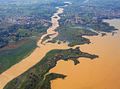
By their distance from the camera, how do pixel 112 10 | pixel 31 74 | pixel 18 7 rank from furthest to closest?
pixel 18 7
pixel 112 10
pixel 31 74

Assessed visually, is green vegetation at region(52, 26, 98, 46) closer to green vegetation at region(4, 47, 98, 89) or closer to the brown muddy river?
the brown muddy river

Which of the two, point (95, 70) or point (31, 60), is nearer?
point (95, 70)

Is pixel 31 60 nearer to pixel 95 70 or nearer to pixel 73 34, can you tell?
pixel 95 70

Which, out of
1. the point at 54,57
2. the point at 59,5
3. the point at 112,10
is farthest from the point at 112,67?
the point at 59,5

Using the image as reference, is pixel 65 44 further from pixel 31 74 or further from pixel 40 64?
pixel 31 74

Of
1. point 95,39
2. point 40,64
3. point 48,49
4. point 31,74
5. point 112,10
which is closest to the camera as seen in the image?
point 31,74

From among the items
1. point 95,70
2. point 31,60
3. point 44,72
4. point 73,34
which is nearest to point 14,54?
point 31,60
